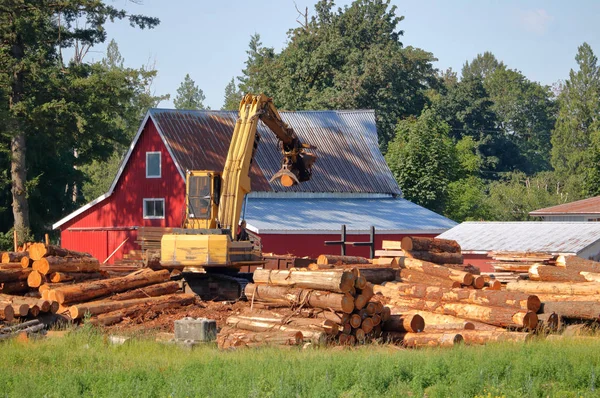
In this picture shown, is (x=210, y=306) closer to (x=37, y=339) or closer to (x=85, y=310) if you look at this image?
(x=85, y=310)

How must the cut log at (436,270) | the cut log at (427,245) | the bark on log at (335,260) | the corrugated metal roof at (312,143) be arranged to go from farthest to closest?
the corrugated metal roof at (312,143)
the cut log at (427,245)
the bark on log at (335,260)
the cut log at (436,270)

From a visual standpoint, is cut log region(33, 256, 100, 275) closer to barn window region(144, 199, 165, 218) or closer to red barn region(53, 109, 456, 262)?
red barn region(53, 109, 456, 262)

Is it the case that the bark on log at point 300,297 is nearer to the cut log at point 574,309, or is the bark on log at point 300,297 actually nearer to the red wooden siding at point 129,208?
the cut log at point 574,309

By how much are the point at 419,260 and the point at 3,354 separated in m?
11.6

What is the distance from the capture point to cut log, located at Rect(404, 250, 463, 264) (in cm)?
A: 2583

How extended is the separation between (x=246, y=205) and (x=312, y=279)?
22427 mm

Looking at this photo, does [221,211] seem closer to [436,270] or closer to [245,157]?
[245,157]

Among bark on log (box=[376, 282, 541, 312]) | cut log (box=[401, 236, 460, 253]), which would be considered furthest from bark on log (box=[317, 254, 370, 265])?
bark on log (box=[376, 282, 541, 312])

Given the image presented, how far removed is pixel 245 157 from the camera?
2794 centimetres

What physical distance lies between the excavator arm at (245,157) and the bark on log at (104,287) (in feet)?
8.59

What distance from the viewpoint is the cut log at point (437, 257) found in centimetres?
2583

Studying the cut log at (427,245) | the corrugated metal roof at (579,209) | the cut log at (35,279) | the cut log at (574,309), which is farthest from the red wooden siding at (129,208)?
the cut log at (574,309)

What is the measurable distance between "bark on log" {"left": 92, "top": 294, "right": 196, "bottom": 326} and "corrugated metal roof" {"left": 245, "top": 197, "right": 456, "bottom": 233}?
14.1 metres

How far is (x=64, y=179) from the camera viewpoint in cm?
5084
